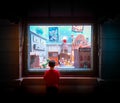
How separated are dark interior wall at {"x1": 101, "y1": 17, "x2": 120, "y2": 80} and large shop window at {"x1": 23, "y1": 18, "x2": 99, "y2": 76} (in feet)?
1.87

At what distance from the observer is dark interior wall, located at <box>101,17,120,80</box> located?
936cm

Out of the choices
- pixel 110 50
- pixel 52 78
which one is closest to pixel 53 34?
Result: pixel 52 78

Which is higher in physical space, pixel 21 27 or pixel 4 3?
pixel 4 3

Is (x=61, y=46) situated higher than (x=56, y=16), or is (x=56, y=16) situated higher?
(x=56, y=16)

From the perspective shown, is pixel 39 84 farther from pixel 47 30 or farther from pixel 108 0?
pixel 108 0

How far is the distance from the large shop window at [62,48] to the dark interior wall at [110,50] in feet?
1.87

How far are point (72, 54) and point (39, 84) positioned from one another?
75.3 inches

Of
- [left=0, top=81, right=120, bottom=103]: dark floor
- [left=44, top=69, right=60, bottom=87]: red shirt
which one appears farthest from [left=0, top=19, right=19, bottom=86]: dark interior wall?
[left=44, top=69, right=60, bottom=87]: red shirt

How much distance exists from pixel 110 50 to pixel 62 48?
2.05m

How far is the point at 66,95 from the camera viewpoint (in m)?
9.59

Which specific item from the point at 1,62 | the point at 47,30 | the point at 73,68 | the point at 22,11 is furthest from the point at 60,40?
the point at 1,62

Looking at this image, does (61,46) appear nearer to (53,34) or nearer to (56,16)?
(53,34)

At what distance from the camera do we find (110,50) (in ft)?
30.8

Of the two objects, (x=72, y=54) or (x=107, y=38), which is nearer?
(x=107, y=38)
